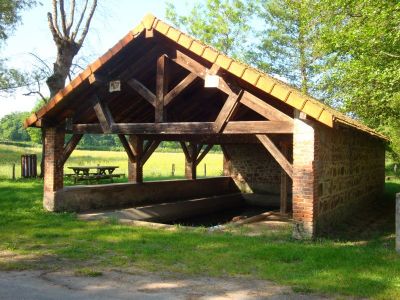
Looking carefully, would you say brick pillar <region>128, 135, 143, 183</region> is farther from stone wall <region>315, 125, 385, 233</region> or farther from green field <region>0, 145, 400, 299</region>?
stone wall <region>315, 125, 385, 233</region>

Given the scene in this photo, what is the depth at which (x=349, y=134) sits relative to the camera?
34.1 ft

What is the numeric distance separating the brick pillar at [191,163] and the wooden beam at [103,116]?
6282 mm

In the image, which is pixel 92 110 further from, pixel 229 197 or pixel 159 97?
pixel 229 197

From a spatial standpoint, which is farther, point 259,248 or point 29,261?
point 259,248

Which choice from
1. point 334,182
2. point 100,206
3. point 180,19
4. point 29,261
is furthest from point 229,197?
point 180,19

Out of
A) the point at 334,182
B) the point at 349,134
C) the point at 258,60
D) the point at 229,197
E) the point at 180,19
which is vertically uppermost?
the point at 180,19

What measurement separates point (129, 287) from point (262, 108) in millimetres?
4340

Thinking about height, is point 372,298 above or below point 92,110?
below

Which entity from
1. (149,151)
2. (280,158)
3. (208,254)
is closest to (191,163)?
(149,151)

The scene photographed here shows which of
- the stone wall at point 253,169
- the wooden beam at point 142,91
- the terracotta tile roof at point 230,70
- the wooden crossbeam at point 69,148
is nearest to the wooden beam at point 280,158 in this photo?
the terracotta tile roof at point 230,70

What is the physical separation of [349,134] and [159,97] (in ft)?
15.7

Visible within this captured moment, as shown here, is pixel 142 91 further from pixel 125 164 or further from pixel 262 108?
pixel 125 164

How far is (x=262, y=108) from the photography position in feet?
25.7

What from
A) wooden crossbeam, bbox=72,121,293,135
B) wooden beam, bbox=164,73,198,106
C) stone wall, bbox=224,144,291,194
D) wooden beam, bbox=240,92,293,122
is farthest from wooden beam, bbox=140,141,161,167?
wooden beam, bbox=240,92,293,122
